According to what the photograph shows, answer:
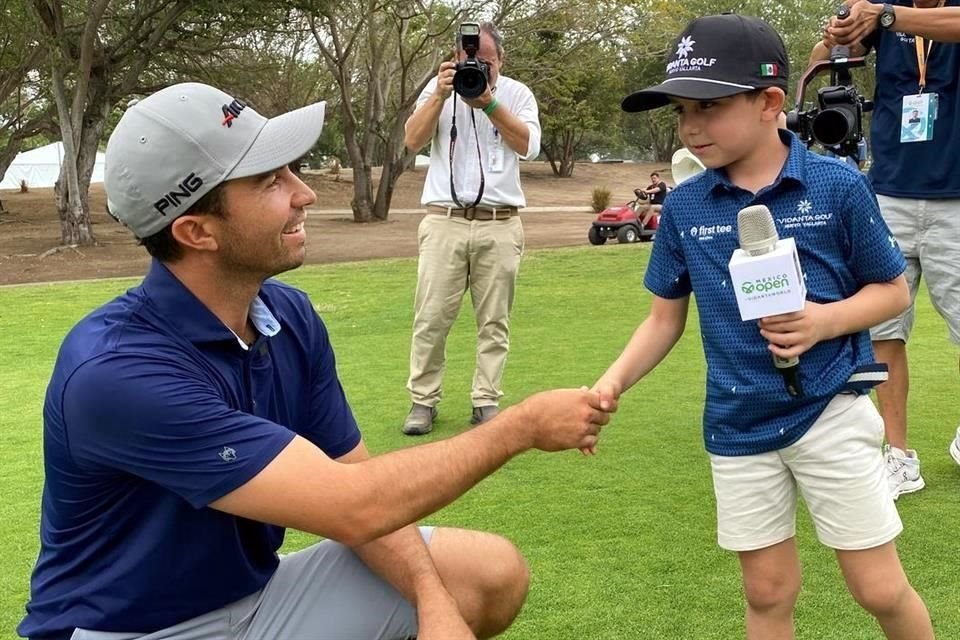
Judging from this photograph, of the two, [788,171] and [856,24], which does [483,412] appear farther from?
[788,171]

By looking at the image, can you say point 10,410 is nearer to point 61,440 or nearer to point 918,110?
point 61,440

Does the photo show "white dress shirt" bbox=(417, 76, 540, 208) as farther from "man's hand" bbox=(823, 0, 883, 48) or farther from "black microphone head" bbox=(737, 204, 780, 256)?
"black microphone head" bbox=(737, 204, 780, 256)

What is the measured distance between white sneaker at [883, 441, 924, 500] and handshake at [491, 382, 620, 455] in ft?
6.33

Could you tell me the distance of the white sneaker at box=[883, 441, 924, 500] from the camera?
12.5 ft

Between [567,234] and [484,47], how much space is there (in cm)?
1855

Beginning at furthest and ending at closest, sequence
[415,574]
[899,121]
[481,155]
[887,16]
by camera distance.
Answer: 1. [481,155]
2. [899,121]
3. [887,16]
4. [415,574]

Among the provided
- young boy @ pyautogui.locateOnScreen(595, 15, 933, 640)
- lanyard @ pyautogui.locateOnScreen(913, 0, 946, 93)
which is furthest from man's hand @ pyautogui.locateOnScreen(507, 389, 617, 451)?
lanyard @ pyautogui.locateOnScreen(913, 0, 946, 93)

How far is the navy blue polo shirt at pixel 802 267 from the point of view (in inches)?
91.8

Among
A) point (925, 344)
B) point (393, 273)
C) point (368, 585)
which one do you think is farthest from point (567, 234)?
point (368, 585)

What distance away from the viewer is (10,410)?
19.0ft

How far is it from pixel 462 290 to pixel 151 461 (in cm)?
344

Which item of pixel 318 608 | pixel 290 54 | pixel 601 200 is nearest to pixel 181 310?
pixel 318 608

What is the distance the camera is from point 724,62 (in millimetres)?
2330

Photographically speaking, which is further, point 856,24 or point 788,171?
point 856,24
